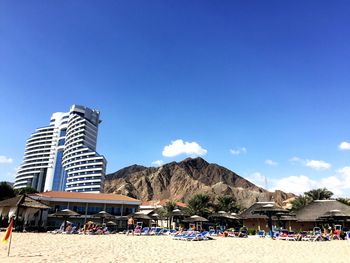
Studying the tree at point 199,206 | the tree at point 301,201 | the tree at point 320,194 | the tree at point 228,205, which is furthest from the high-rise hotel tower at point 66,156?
the tree at point 320,194

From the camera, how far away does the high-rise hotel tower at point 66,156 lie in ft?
392

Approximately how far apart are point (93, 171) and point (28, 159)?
134ft

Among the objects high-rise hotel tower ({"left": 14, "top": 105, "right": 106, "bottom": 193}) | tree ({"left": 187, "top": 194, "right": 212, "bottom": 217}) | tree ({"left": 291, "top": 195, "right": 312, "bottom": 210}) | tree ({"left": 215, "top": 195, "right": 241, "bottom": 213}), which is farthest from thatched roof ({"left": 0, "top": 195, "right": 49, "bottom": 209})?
high-rise hotel tower ({"left": 14, "top": 105, "right": 106, "bottom": 193})

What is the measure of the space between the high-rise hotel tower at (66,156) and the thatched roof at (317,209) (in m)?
89.6

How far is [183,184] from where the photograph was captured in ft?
445

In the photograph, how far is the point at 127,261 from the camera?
11281 millimetres

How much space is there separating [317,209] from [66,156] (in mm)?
112068

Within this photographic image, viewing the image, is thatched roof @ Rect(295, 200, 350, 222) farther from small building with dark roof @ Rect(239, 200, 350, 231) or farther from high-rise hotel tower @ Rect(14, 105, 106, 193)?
high-rise hotel tower @ Rect(14, 105, 106, 193)

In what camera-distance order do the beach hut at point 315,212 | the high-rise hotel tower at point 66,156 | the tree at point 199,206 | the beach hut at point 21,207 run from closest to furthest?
the beach hut at point 21,207 < the beach hut at point 315,212 < the tree at point 199,206 < the high-rise hotel tower at point 66,156

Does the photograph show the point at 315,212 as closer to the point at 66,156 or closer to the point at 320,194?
the point at 320,194

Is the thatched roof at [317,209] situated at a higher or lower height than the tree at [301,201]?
lower

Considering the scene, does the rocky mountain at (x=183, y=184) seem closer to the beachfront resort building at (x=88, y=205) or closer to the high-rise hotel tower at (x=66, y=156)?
the high-rise hotel tower at (x=66, y=156)

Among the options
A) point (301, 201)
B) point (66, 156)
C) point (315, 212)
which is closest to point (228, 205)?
point (301, 201)

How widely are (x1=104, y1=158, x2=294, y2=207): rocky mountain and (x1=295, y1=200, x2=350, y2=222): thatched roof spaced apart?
191ft
